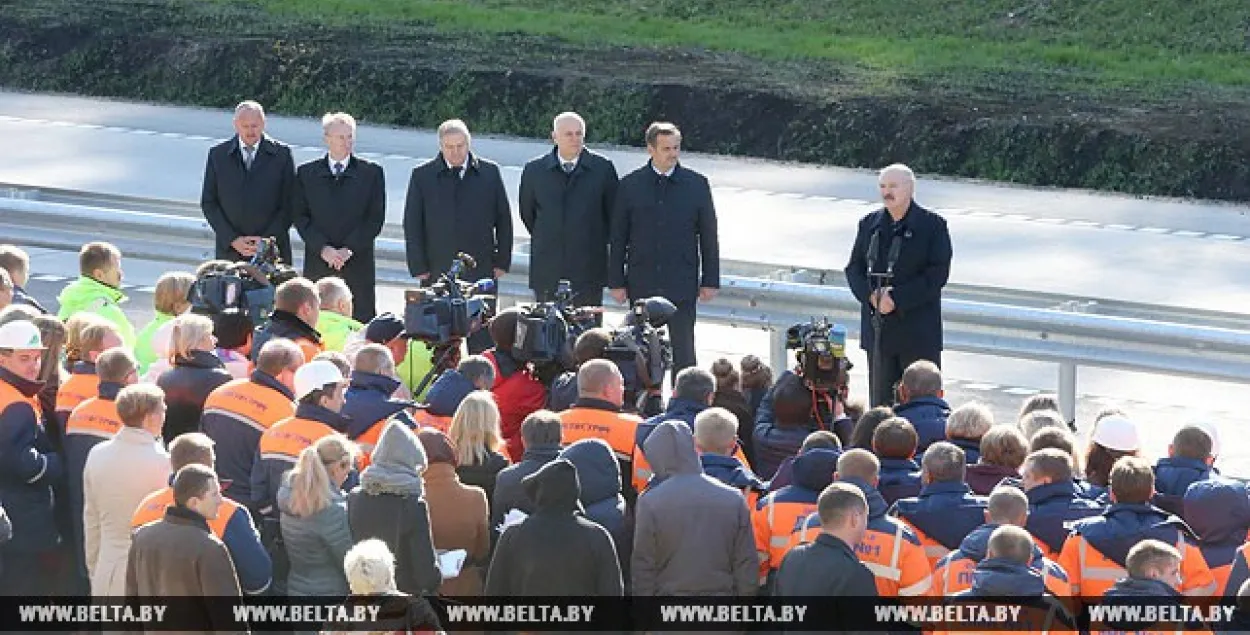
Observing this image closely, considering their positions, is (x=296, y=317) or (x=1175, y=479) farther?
(x=296, y=317)

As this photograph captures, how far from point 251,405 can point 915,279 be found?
4.48 meters

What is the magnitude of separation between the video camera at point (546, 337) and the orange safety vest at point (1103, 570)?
3.46 meters

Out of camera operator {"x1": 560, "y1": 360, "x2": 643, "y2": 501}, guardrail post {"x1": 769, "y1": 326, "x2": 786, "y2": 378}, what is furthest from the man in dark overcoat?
camera operator {"x1": 560, "y1": 360, "x2": 643, "y2": 501}

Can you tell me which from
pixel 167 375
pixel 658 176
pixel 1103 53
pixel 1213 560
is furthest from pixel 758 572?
pixel 1103 53

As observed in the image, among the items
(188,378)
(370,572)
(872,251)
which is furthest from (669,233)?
(370,572)

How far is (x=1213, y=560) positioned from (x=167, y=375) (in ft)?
15.3

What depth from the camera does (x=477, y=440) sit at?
34.9ft

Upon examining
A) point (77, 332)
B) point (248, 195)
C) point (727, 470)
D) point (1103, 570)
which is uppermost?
point (248, 195)

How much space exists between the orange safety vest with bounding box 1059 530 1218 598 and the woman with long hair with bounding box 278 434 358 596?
2761 mm

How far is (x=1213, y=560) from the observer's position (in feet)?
31.8

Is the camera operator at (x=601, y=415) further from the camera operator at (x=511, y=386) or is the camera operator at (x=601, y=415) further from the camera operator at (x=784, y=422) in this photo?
the camera operator at (x=511, y=386)

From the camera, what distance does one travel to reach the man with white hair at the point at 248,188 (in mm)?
15750

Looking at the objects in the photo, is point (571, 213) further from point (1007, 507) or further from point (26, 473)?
point (1007, 507)

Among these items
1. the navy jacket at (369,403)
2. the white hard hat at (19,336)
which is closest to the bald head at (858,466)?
the navy jacket at (369,403)
